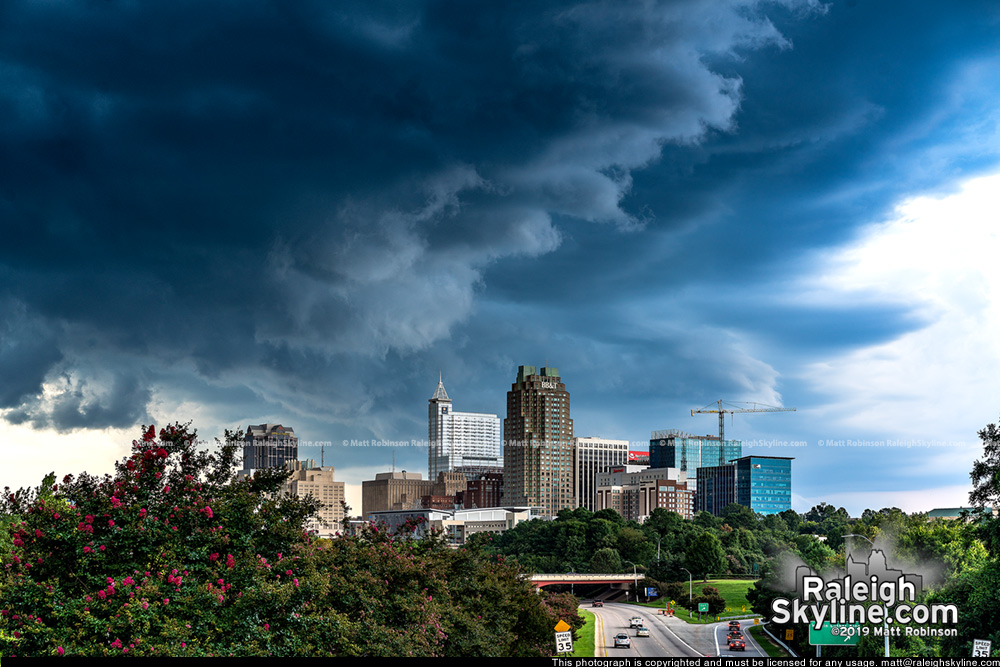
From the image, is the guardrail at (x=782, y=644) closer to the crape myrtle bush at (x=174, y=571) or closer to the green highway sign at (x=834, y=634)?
the green highway sign at (x=834, y=634)

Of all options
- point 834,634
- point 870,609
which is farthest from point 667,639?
point 870,609

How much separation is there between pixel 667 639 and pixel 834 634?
177 ft

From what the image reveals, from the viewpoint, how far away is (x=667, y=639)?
91.4m

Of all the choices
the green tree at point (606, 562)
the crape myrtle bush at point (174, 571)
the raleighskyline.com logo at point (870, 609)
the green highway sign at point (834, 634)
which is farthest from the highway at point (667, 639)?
the crape myrtle bush at point (174, 571)

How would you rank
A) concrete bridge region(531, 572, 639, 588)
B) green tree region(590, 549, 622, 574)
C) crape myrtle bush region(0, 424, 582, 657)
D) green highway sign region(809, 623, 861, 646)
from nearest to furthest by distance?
crape myrtle bush region(0, 424, 582, 657) → green highway sign region(809, 623, 861, 646) → concrete bridge region(531, 572, 639, 588) → green tree region(590, 549, 622, 574)

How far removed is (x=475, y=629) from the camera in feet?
118

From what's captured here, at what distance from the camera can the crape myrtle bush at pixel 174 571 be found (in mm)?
22016

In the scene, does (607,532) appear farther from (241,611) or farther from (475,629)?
(241,611)

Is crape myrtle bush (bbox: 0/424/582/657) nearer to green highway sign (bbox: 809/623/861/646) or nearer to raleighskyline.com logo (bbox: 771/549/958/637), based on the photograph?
raleighskyline.com logo (bbox: 771/549/958/637)

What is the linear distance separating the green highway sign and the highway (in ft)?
105

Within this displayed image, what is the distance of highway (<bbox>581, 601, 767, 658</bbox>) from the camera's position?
78438 millimetres

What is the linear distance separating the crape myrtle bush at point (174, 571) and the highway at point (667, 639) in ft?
173

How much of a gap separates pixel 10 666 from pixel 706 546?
509 feet

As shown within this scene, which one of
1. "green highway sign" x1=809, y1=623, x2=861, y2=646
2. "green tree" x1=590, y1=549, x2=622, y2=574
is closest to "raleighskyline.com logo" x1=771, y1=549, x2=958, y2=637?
"green highway sign" x1=809, y1=623, x2=861, y2=646
